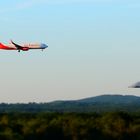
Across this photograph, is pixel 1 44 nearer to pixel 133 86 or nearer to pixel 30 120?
pixel 133 86

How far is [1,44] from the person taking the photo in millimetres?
124500

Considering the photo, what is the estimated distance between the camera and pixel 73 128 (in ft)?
249

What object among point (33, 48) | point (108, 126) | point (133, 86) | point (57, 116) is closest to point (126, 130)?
point (108, 126)

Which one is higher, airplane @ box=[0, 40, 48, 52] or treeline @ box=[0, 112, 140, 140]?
airplane @ box=[0, 40, 48, 52]

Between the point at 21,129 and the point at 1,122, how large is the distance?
4522 mm

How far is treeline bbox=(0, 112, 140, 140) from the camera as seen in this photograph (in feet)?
245

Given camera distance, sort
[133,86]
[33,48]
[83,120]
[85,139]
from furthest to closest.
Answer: [133,86], [33,48], [83,120], [85,139]

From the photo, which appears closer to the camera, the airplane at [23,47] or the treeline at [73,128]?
the treeline at [73,128]

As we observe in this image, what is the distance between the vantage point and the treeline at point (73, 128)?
74562 mm

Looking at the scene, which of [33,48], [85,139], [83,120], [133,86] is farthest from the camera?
[133,86]

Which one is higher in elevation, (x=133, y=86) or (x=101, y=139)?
(x=133, y=86)

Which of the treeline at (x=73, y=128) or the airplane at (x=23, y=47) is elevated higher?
the airplane at (x=23, y=47)

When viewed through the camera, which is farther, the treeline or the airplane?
the airplane

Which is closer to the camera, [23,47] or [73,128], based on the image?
[73,128]
